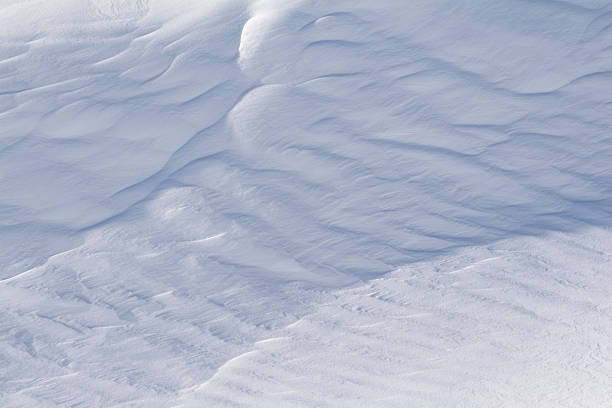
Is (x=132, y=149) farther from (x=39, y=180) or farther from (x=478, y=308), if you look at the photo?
(x=478, y=308)

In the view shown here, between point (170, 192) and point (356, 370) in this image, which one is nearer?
point (356, 370)

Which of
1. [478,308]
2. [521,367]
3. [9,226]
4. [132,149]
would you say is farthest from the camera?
[132,149]

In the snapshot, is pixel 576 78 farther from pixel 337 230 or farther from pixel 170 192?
pixel 170 192

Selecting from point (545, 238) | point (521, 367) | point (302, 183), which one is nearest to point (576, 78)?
point (545, 238)

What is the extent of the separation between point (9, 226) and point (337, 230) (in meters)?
1.13

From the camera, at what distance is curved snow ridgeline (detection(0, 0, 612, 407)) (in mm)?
2670

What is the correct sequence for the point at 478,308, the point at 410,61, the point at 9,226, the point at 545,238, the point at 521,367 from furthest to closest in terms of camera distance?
the point at 410,61
the point at 9,226
the point at 545,238
the point at 478,308
the point at 521,367

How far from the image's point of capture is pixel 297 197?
3.23 metres

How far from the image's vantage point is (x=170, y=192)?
10.8ft

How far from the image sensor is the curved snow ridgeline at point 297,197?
2670 mm

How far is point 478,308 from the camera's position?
2773mm

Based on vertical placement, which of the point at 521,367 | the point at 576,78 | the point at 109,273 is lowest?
the point at 521,367

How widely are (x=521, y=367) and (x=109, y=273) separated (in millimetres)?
1321

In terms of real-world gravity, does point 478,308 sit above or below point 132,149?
below
